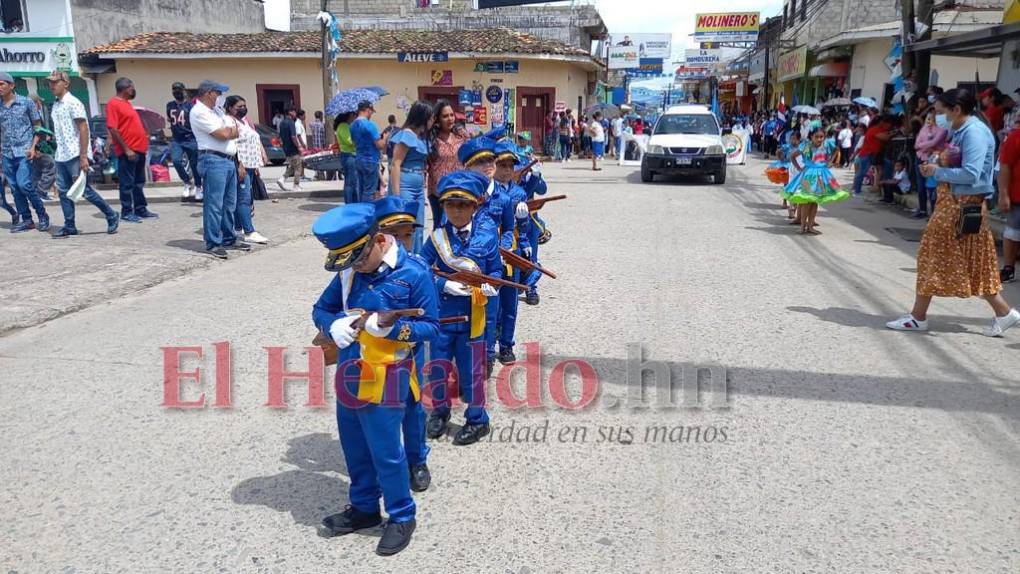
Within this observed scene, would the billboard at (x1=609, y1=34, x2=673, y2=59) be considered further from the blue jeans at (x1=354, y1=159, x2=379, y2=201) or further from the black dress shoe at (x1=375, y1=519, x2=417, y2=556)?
the black dress shoe at (x1=375, y1=519, x2=417, y2=556)

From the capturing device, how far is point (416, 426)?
3244 mm

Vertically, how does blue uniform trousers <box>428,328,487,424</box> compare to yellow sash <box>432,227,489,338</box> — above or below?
below

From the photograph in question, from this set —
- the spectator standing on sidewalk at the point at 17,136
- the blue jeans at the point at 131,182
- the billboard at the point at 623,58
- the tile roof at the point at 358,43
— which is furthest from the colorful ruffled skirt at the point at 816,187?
the billboard at the point at 623,58

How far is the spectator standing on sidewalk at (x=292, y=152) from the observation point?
48.6ft

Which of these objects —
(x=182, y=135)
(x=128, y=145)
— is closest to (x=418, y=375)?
Result: (x=128, y=145)

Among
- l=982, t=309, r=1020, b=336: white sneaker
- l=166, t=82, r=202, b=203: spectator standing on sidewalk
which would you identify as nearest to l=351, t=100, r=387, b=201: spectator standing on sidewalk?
l=166, t=82, r=202, b=203: spectator standing on sidewalk

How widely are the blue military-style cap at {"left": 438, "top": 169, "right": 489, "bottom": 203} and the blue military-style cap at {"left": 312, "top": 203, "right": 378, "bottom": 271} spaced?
1.12m

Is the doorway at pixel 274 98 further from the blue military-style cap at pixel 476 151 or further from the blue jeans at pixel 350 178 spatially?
the blue military-style cap at pixel 476 151

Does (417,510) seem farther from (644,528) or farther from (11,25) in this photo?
(11,25)

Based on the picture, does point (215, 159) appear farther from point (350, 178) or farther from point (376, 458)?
point (376, 458)

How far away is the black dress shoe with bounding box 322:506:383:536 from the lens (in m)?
3.10

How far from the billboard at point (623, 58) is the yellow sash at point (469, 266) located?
57.7 metres

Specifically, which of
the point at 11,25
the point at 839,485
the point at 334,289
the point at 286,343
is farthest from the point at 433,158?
the point at 11,25

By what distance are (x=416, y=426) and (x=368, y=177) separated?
5342 millimetres
